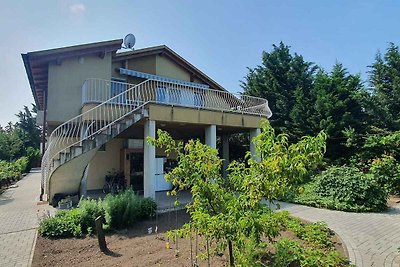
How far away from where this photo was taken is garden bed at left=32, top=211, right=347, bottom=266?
548 cm

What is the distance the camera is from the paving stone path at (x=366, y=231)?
5.71 m

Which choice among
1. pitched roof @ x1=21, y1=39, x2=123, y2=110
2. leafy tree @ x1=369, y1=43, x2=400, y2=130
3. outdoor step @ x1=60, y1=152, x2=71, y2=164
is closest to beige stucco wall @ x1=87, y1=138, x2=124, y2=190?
outdoor step @ x1=60, y1=152, x2=71, y2=164

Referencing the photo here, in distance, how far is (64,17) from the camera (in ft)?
33.4

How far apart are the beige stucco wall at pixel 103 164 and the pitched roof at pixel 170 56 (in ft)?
16.4

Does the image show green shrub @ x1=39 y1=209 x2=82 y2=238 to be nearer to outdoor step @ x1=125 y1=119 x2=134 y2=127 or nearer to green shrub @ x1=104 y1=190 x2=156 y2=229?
green shrub @ x1=104 y1=190 x2=156 y2=229

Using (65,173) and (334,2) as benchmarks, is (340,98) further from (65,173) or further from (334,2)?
(65,173)

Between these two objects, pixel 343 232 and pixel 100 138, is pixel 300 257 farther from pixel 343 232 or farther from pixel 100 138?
pixel 100 138

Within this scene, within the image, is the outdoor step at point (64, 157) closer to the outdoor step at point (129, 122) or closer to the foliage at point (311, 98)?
the outdoor step at point (129, 122)

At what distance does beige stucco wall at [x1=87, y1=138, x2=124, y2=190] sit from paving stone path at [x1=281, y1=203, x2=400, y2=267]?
387 inches

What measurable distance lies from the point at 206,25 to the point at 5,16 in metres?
7.89

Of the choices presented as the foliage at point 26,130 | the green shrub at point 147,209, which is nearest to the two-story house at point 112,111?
the green shrub at point 147,209

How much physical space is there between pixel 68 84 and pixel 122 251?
9.41 metres

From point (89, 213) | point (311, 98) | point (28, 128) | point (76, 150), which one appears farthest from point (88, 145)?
point (28, 128)

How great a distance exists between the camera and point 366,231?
7.60 meters
